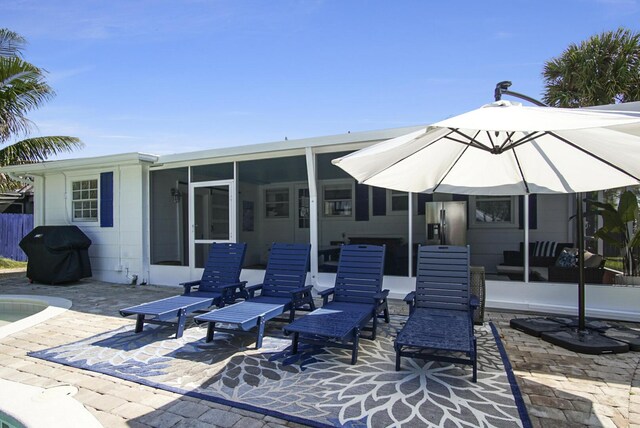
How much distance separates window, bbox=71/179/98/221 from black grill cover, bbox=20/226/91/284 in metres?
0.68

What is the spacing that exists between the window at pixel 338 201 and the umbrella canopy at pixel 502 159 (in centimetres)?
634

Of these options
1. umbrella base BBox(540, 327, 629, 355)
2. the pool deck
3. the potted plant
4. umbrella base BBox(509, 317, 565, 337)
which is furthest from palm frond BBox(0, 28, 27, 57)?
the potted plant

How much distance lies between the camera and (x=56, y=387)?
10.5ft

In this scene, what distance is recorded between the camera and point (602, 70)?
8570 mm

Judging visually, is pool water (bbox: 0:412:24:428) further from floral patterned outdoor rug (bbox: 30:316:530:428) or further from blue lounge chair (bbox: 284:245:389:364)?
blue lounge chair (bbox: 284:245:389:364)

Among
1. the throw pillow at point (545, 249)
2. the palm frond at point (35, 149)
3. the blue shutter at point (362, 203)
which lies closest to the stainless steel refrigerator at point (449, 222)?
the throw pillow at point (545, 249)

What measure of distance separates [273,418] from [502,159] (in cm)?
358

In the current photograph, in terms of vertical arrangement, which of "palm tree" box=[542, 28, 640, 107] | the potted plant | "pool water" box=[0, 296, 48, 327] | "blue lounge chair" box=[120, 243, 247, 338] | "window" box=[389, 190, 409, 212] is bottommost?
"pool water" box=[0, 296, 48, 327]

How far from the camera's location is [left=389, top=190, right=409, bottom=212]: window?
10.1m

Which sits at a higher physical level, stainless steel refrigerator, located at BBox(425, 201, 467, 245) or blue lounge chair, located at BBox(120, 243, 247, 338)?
stainless steel refrigerator, located at BBox(425, 201, 467, 245)

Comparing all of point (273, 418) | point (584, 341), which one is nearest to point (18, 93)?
point (273, 418)

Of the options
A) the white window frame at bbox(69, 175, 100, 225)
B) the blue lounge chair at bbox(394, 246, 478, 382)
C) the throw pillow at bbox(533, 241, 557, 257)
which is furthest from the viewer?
the white window frame at bbox(69, 175, 100, 225)

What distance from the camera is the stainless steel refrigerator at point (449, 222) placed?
8.49 metres

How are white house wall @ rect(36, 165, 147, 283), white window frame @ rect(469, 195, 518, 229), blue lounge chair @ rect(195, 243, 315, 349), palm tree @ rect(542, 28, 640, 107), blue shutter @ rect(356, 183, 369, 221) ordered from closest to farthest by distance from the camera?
blue lounge chair @ rect(195, 243, 315, 349)
palm tree @ rect(542, 28, 640, 107)
white house wall @ rect(36, 165, 147, 283)
white window frame @ rect(469, 195, 518, 229)
blue shutter @ rect(356, 183, 369, 221)
